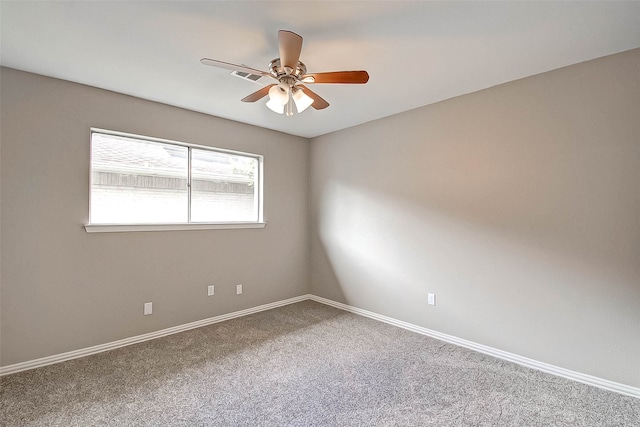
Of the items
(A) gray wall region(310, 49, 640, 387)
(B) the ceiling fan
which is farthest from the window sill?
(B) the ceiling fan

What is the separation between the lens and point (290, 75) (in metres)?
2.03

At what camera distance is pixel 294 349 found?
283 centimetres

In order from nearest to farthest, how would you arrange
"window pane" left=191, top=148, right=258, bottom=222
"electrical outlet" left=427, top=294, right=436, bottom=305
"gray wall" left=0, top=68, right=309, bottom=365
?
1. "gray wall" left=0, top=68, right=309, bottom=365
2. "electrical outlet" left=427, top=294, right=436, bottom=305
3. "window pane" left=191, top=148, right=258, bottom=222

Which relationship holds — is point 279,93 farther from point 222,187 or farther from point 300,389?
point 300,389

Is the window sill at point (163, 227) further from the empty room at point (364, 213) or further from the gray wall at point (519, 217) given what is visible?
the gray wall at point (519, 217)

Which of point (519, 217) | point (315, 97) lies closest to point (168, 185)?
point (315, 97)

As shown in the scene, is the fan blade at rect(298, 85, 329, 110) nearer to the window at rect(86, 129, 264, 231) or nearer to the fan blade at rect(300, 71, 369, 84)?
the fan blade at rect(300, 71, 369, 84)

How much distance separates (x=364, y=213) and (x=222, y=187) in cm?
179

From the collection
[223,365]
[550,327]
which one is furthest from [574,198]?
[223,365]

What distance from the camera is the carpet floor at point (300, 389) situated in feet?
6.18

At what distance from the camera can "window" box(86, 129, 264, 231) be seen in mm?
2875

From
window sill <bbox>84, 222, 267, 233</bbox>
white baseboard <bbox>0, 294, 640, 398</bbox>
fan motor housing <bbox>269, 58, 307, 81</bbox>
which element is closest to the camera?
fan motor housing <bbox>269, 58, 307, 81</bbox>

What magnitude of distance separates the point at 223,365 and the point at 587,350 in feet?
9.30

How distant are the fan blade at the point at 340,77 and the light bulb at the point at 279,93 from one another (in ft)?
0.59
